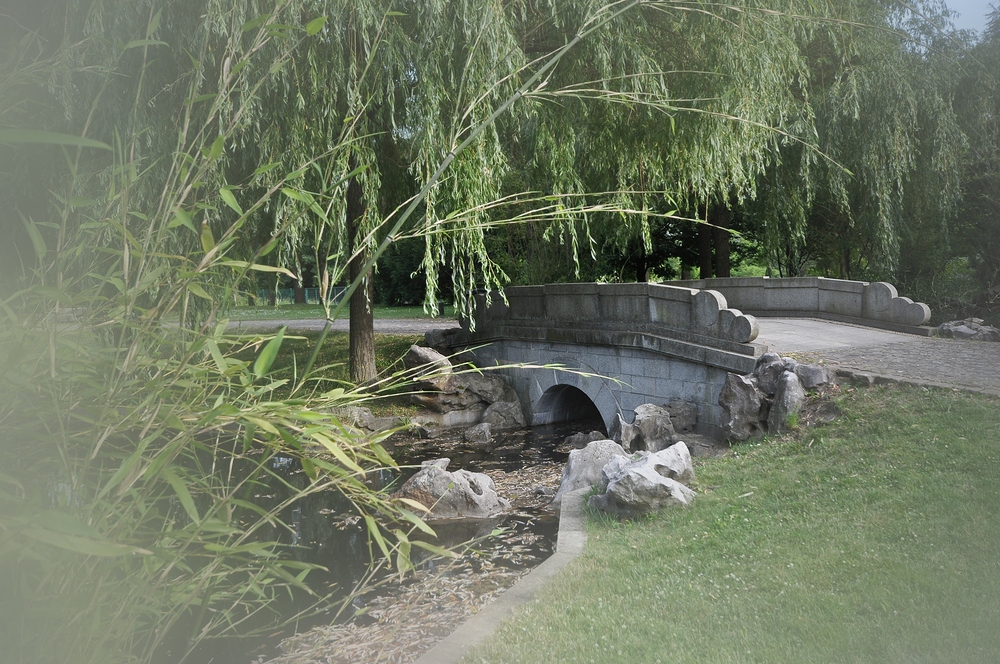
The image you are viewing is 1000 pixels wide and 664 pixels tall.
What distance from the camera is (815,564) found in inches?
166

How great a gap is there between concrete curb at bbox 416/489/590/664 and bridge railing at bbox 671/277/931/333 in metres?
7.45

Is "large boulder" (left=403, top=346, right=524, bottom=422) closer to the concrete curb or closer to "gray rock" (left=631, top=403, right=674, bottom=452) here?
"gray rock" (left=631, top=403, right=674, bottom=452)

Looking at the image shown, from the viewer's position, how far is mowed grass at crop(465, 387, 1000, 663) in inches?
132

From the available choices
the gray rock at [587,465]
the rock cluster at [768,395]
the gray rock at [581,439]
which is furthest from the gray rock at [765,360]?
the gray rock at [581,439]

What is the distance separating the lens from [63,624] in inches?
48.4

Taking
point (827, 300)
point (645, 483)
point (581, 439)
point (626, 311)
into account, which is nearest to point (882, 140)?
point (827, 300)

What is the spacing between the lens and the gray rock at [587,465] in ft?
24.1

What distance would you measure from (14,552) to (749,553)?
4.24 meters

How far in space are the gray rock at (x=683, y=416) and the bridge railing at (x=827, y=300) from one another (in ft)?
13.0

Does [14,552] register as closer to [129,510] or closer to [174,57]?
[129,510]

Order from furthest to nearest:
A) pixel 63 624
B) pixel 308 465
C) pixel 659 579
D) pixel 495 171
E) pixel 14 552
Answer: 1. pixel 495 171
2. pixel 659 579
3. pixel 308 465
4. pixel 63 624
5. pixel 14 552

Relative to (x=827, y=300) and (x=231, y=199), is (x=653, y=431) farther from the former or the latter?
(x=231, y=199)

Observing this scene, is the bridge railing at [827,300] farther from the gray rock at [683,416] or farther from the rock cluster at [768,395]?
the rock cluster at [768,395]

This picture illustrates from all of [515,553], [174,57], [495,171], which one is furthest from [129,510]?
[495,171]
